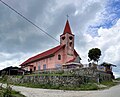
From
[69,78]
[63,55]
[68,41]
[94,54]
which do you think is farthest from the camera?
[94,54]

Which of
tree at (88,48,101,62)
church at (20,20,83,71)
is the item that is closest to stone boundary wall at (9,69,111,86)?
church at (20,20,83,71)

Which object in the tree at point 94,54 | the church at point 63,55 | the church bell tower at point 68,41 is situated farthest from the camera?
the tree at point 94,54

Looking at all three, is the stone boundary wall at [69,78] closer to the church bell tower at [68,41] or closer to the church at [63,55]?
the church at [63,55]

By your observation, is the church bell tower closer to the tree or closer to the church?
the church

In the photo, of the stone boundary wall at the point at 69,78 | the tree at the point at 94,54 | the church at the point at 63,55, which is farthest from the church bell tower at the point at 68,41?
the stone boundary wall at the point at 69,78

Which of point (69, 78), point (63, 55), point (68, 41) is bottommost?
point (69, 78)

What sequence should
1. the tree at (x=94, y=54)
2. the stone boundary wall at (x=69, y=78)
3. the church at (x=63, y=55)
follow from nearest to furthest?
the stone boundary wall at (x=69, y=78) < the church at (x=63, y=55) < the tree at (x=94, y=54)

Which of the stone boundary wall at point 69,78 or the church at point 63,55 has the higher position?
the church at point 63,55

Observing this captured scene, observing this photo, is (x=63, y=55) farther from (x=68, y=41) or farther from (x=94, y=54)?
(x=94, y=54)

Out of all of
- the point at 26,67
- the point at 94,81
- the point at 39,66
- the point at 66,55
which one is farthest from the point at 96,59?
the point at 94,81

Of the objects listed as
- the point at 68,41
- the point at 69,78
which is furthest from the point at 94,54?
the point at 69,78

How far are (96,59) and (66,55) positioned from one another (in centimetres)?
1052

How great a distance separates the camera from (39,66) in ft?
139

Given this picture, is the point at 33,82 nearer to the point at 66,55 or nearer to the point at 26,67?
the point at 66,55
